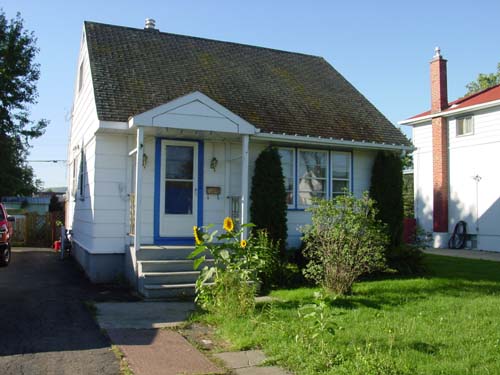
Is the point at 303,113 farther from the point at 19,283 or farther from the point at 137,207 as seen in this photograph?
the point at 19,283

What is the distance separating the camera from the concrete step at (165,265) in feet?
31.7

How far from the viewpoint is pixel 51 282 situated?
1091 centimetres

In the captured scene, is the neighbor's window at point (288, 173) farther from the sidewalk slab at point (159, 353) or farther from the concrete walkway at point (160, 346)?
the sidewalk slab at point (159, 353)

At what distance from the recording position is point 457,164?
71.2 feet

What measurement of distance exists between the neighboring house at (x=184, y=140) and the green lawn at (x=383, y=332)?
3.03 meters

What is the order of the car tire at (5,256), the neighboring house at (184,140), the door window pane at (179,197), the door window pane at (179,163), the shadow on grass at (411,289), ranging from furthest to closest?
the car tire at (5,256) → the door window pane at (179,163) → the door window pane at (179,197) → the neighboring house at (184,140) → the shadow on grass at (411,289)

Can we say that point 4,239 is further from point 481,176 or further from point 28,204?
point 28,204

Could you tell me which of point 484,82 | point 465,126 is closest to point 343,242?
point 465,126

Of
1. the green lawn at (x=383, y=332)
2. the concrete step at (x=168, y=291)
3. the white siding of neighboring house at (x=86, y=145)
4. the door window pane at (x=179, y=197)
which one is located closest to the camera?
the green lawn at (x=383, y=332)

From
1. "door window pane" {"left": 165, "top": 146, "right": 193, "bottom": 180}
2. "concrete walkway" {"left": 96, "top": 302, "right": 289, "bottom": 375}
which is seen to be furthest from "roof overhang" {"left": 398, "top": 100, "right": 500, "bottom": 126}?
"concrete walkway" {"left": 96, "top": 302, "right": 289, "bottom": 375}

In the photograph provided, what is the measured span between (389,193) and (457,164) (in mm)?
10483

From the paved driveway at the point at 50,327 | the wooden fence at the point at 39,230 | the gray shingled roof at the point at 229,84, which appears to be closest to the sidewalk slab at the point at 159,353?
the paved driveway at the point at 50,327

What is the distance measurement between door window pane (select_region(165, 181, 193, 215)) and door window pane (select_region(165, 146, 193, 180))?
0.52 feet

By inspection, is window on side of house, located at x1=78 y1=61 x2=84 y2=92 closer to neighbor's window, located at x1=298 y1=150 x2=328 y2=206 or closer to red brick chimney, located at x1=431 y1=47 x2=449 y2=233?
neighbor's window, located at x1=298 y1=150 x2=328 y2=206
